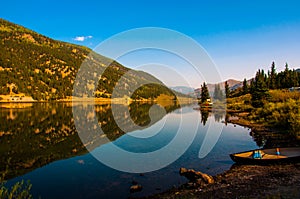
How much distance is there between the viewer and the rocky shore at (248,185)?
1438cm

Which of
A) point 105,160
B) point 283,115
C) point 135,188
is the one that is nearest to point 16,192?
point 135,188

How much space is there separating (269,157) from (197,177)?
884 centimetres

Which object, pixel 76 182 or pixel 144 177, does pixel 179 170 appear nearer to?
pixel 144 177

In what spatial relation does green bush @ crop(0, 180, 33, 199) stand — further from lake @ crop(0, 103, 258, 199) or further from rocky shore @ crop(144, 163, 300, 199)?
rocky shore @ crop(144, 163, 300, 199)

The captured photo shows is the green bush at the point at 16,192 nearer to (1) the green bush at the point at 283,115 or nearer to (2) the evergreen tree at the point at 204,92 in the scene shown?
(1) the green bush at the point at 283,115

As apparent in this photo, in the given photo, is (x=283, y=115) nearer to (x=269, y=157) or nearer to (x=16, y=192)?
(x=269, y=157)

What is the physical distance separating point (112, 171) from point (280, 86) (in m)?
114

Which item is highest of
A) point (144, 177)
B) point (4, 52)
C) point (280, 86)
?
point (4, 52)

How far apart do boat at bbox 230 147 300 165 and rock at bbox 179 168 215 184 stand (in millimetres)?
5275

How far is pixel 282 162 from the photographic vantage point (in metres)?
21.4

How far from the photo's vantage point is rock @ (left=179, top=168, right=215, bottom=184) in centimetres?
1745

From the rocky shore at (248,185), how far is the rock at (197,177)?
0.08 m

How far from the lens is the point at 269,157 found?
22.4m

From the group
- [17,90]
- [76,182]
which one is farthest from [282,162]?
[17,90]
